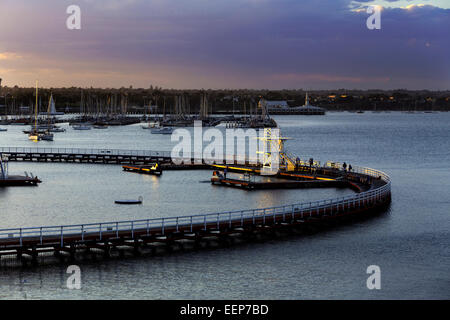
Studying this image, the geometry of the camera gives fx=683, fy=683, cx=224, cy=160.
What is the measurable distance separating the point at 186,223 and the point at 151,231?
478 cm

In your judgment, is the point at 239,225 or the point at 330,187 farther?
the point at 330,187

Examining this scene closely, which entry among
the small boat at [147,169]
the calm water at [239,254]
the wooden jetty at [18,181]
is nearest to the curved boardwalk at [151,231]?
the calm water at [239,254]

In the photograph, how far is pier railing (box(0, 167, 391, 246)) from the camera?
38.5m

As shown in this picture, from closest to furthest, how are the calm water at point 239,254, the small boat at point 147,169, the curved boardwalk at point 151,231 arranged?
the calm water at point 239,254 < the curved boardwalk at point 151,231 < the small boat at point 147,169

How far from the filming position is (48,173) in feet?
259

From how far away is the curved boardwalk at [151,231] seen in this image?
3750 centimetres

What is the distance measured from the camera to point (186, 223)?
45312mm

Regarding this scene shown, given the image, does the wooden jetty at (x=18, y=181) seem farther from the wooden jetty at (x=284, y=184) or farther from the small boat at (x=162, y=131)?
the small boat at (x=162, y=131)

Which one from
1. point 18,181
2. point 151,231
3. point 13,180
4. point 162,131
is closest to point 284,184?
point 18,181

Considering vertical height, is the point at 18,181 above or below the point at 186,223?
above

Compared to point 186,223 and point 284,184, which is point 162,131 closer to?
point 284,184
